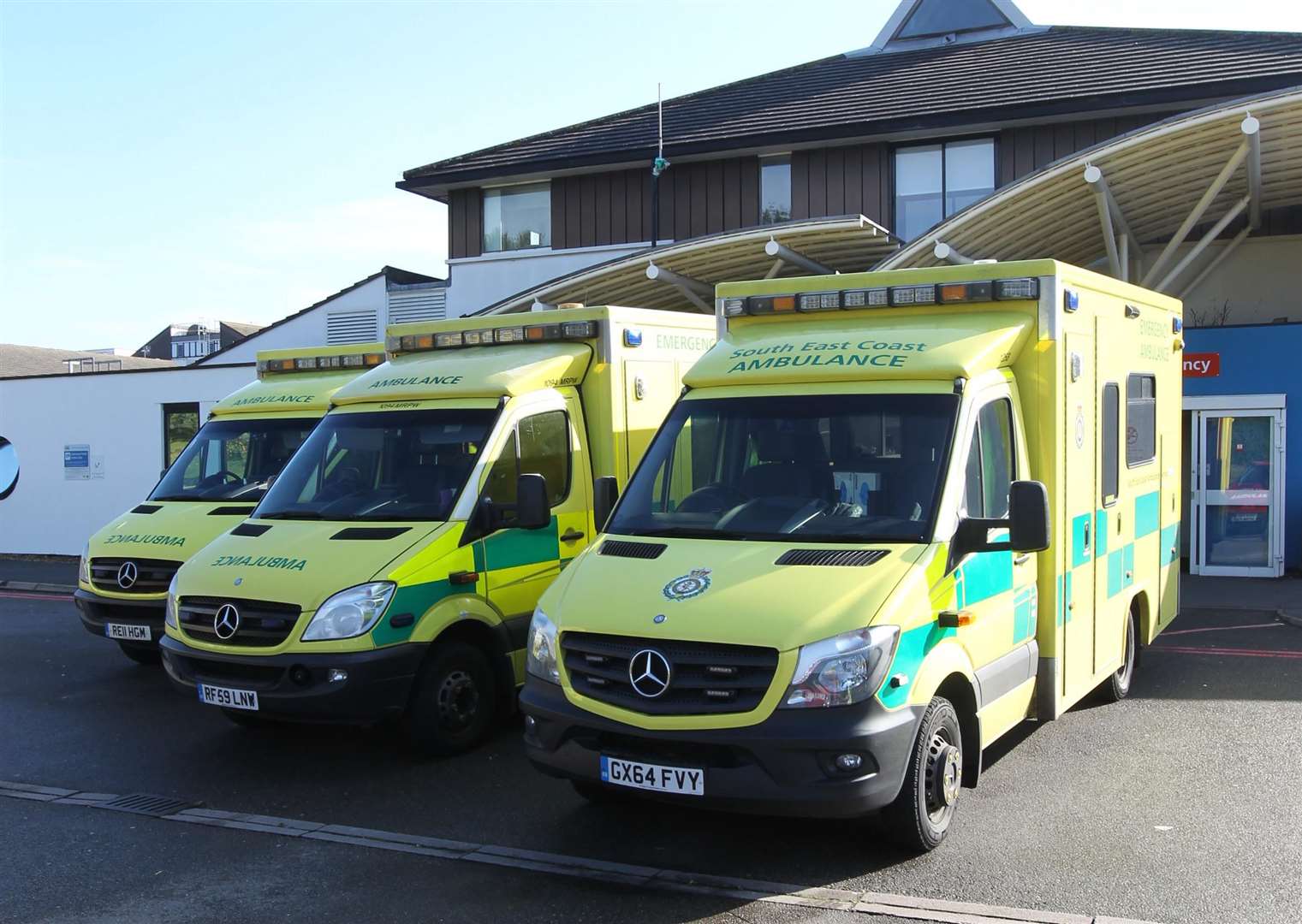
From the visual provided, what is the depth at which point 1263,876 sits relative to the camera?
5434mm

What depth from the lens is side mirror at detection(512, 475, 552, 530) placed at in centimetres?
722

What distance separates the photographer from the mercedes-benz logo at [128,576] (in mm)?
9664

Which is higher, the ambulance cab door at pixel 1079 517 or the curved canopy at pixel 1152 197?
the curved canopy at pixel 1152 197

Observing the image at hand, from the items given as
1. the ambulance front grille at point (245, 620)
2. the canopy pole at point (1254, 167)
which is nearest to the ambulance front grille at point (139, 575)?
the ambulance front grille at point (245, 620)

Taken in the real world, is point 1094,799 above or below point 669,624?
below

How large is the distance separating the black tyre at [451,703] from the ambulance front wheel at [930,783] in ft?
10.0

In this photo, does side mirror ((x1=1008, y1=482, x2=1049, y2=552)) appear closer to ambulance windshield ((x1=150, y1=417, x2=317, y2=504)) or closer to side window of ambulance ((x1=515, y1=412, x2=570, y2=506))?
side window of ambulance ((x1=515, y1=412, x2=570, y2=506))

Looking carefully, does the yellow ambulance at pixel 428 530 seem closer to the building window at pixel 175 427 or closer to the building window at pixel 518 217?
the building window at pixel 175 427

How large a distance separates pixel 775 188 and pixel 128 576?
544 inches

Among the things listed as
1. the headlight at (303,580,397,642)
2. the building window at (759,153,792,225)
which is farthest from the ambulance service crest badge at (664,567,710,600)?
the building window at (759,153,792,225)

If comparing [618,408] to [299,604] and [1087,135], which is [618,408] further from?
[1087,135]

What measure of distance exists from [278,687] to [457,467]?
176cm

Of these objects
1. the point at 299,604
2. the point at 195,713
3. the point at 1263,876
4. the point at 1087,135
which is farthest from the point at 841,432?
the point at 1087,135

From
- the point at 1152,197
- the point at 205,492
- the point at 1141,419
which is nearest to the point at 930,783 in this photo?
the point at 1141,419
